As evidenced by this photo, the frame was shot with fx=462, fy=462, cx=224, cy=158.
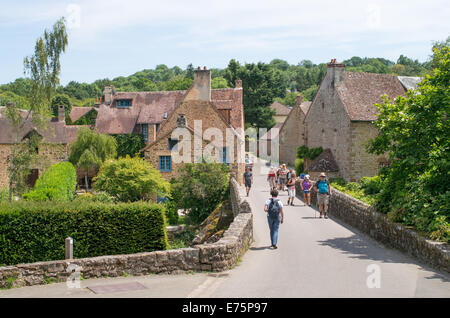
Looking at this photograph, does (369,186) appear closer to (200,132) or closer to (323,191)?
(323,191)

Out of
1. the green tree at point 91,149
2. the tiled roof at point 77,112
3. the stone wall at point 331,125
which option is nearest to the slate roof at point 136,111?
the green tree at point 91,149

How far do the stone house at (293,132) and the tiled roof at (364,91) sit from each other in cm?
1435

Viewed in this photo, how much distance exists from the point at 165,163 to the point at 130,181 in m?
4.59

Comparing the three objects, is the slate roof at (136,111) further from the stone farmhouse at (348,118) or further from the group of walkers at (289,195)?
the group of walkers at (289,195)

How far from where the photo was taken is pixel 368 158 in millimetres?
32875

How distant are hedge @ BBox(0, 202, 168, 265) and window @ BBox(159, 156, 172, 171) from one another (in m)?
18.4

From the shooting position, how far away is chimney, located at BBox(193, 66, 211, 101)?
126 ft

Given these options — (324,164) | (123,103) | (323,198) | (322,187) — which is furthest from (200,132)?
(322,187)

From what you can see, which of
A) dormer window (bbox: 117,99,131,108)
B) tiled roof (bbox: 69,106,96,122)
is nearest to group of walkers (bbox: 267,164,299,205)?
dormer window (bbox: 117,99,131,108)

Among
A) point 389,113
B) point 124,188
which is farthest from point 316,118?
point 389,113

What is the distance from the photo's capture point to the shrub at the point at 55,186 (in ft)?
83.3

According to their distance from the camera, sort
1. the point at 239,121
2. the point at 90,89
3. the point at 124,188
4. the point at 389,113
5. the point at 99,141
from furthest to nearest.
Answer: the point at 90,89 → the point at 99,141 → the point at 239,121 → the point at 124,188 → the point at 389,113
